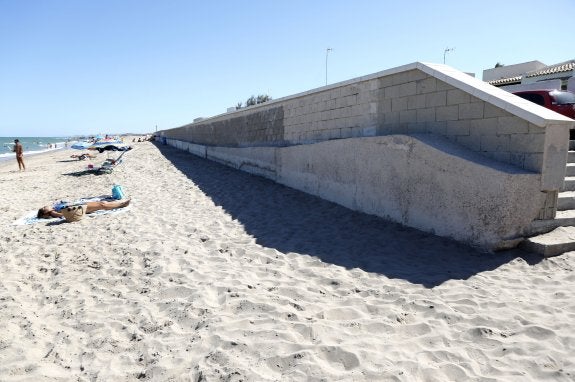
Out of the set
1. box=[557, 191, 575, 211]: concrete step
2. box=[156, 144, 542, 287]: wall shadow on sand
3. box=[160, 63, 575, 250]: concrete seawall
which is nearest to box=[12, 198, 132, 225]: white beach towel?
box=[156, 144, 542, 287]: wall shadow on sand

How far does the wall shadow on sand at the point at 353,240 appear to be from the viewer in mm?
4043

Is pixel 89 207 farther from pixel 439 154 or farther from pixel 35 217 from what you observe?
pixel 439 154

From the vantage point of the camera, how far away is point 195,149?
21.2 m

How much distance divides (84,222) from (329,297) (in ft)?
17.8

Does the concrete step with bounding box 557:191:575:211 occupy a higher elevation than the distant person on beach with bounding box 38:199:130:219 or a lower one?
higher

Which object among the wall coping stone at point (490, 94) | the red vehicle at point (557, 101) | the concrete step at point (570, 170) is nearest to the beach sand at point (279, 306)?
the wall coping stone at point (490, 94)

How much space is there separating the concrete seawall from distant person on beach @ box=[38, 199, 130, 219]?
162 inches

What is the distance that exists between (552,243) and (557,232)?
1.31 ft

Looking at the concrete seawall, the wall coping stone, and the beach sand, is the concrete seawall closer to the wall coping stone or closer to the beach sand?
the wall coping stone

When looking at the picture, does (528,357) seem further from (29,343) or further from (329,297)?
(29,343)

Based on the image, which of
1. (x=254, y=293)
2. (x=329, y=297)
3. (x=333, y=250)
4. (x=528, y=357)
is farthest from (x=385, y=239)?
(x=528, y=357)

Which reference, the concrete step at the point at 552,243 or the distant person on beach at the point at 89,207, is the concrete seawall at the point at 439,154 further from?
the distant person on beach at the point at 89,207

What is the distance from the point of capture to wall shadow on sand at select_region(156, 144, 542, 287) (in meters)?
4.04

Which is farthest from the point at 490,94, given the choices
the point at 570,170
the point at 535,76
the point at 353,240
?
the point at 535,76
